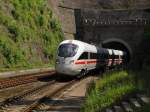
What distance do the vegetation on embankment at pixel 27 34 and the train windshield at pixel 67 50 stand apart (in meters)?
5.56

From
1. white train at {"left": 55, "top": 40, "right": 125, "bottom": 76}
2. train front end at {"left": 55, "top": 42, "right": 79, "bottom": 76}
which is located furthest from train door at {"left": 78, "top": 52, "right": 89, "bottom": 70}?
train front end at {"left": 55, "top": 42, "right": 79, "bottom": 76}

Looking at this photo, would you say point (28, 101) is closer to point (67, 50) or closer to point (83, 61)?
A: point (67, 50)

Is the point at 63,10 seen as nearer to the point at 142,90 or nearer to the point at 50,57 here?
the point at 50,57

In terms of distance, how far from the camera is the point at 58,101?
1736 cm

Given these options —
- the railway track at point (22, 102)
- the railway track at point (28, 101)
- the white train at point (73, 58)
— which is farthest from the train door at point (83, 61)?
the railway track at point (22, 102)

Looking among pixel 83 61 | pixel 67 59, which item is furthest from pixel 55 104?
pixel 83 61

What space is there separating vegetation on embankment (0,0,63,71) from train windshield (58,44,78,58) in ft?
18.2

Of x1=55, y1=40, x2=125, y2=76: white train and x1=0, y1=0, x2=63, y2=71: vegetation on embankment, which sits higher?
x1=0, y1=0, x2=63, y2=71: vegetation on embankment

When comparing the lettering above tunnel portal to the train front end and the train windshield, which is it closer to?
the train windshield

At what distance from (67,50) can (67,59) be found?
64 cm

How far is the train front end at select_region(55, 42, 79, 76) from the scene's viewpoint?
2695 centimetres

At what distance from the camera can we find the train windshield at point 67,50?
27.1 metres

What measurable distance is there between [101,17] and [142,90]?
48.1 m

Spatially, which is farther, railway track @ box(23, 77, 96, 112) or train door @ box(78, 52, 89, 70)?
train door @ box(78, 52, 89, 70)
